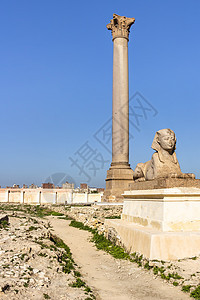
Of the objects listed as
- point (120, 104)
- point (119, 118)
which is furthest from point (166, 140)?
point (120, 104)

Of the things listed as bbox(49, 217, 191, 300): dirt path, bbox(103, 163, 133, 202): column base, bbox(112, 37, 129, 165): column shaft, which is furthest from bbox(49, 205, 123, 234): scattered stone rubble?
bbox(49, 217, 191, 300): dirt path

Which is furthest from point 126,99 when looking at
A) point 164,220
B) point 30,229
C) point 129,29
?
point 164,220

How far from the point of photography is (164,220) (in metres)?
6.44

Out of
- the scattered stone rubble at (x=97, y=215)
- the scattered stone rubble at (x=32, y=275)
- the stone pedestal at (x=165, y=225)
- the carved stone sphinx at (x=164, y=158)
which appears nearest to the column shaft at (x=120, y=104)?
the scattered stone rubble at (x=97, y=215)

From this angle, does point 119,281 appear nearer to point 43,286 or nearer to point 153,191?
point 43,286

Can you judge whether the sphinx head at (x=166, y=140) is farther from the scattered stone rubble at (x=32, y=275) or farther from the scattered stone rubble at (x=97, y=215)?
the scattered stone rubble at (x=97, y=215)

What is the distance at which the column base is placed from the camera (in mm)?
16453

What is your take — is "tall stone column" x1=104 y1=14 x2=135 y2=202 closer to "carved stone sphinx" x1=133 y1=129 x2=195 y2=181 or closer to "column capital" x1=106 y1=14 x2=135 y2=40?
"column capital" x1=106 y1=14 x2=135 y2=40

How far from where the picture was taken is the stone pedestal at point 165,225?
5.90m

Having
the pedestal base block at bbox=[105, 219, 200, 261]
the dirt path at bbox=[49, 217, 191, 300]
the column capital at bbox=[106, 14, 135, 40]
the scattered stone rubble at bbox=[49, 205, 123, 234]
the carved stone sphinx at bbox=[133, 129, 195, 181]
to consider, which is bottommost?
the dirt path at bbox=[49, 217, 191, 300]

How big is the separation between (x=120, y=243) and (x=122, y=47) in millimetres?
13590

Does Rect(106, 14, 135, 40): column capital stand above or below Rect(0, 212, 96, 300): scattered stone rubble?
above

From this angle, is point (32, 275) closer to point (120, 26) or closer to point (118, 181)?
point (118, 181)

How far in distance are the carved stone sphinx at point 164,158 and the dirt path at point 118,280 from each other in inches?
90.8
